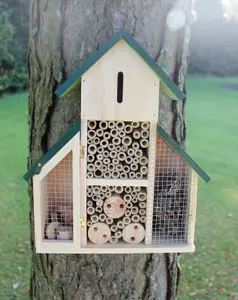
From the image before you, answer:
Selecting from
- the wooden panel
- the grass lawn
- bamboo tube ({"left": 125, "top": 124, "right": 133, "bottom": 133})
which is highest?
the wooden panel

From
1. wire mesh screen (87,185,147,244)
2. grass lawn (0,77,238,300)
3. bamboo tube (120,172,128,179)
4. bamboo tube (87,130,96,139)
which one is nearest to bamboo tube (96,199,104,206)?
wire mesh screen (87,185,147,244)

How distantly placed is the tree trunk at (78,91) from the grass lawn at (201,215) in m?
1.36

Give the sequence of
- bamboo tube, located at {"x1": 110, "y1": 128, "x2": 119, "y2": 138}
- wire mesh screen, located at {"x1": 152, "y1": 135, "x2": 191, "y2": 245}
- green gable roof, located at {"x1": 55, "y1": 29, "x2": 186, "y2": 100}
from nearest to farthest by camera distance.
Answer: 1. green gable roof, located at {"x1": 55, "y1": 29, "x2": 186, "y2": 100}
2. bamboo tube, located at {"x1": 110, "y1": 128, "x2": 119, "y2": 138}
3. wire mesh screen, located at {"x1": 152, "y1": 135, "x2": 191, "y2": 245}

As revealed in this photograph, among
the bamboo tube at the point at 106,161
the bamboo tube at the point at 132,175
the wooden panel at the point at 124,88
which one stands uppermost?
A: the wooden panel at the point at 124,88

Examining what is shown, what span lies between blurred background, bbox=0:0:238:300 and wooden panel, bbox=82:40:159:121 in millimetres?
859

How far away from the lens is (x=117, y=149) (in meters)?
1.29

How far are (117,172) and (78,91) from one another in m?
0.33

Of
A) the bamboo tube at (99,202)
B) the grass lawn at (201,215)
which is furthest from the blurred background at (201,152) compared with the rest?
the bamboo tube at (99,202)

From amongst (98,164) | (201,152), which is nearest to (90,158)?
(98,164)

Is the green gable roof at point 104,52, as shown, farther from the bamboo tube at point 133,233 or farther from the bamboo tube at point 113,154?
the bamboo tube at point 133,233

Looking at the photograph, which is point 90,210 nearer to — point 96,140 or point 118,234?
point 118,234

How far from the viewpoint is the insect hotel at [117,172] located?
1213mm

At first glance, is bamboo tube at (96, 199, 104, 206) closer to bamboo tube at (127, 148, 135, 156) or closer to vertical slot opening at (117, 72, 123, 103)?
bamboo tube at (127, 148, 135, 156)

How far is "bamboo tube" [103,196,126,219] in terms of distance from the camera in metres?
1.33
